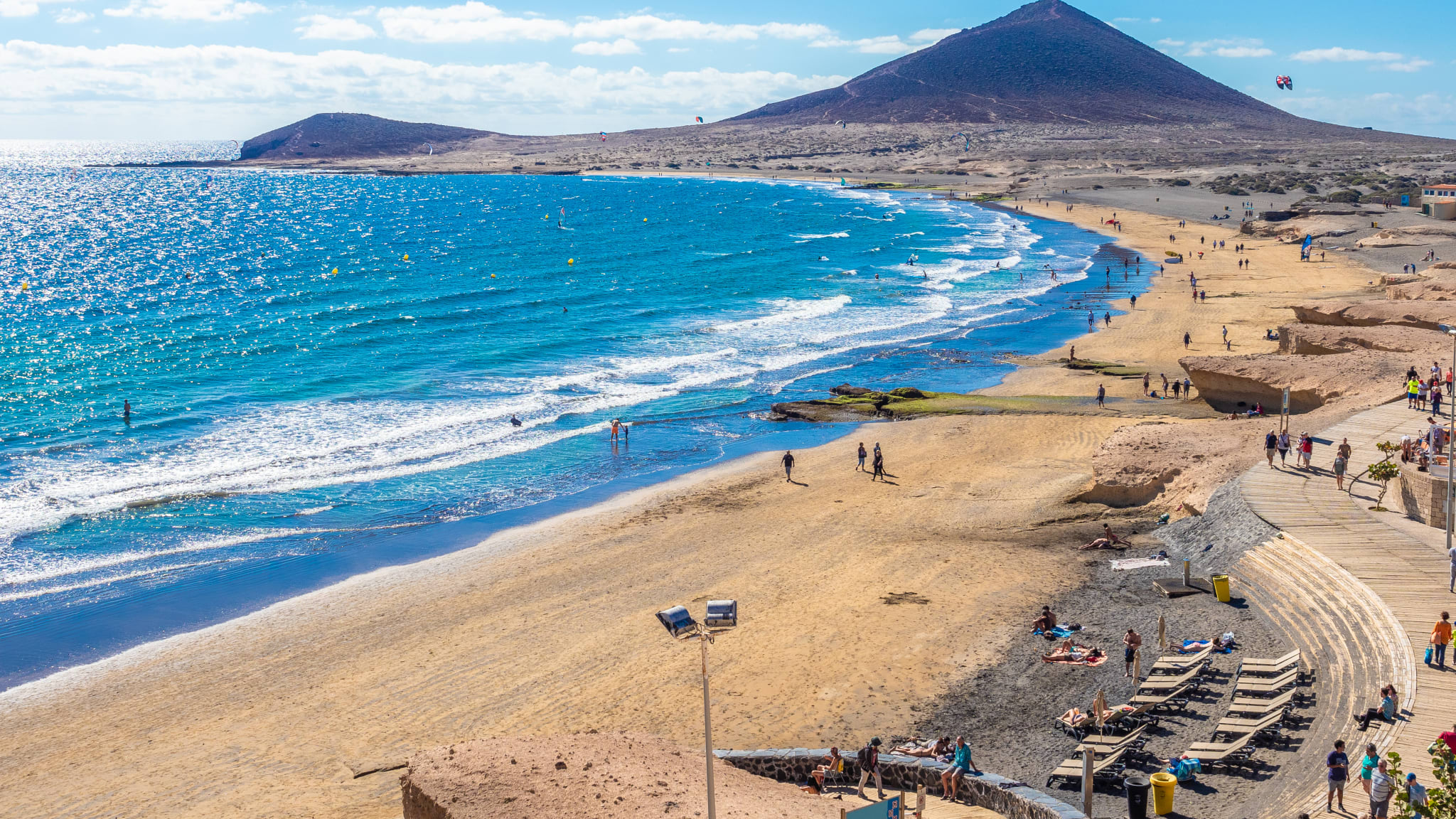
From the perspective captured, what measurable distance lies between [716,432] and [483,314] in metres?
27.3

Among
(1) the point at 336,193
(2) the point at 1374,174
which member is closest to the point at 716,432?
(2) the point at 1374,174

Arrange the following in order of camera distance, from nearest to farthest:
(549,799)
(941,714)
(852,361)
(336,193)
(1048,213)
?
(549,799), (941,714), (852,361), (1048,213), (336,193)

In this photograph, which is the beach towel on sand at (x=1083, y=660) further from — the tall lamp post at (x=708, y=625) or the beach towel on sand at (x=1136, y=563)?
the tall lamp post at (x=708, y=625)

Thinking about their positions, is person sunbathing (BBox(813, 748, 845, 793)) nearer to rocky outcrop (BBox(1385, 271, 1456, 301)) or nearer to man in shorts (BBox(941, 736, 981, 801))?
man in shorts (BBox(941, 736, 981, 801))

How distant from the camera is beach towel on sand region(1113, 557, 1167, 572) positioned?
80.1 feet

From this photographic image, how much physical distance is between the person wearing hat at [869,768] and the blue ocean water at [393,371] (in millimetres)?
16289

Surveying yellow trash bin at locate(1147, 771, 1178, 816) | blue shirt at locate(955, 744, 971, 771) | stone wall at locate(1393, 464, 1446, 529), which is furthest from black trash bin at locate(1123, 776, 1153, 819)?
stone wall at locate(1393, 464, 1446, 529)

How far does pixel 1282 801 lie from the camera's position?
572 inches

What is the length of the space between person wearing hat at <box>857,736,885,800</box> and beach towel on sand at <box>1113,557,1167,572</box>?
417 inches

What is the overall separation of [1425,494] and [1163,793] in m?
11.1

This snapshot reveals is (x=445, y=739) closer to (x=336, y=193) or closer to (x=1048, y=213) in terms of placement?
(x=1048, y=213)

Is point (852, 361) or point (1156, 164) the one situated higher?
point (1156, 164)

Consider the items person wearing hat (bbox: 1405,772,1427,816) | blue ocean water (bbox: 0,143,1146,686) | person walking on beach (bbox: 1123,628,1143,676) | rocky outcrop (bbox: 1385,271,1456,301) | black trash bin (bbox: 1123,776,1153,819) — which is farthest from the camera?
rocky outcrop (bbox: 1385,271,1456,301)

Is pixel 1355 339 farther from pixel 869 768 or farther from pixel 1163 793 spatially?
pixel 869 768
